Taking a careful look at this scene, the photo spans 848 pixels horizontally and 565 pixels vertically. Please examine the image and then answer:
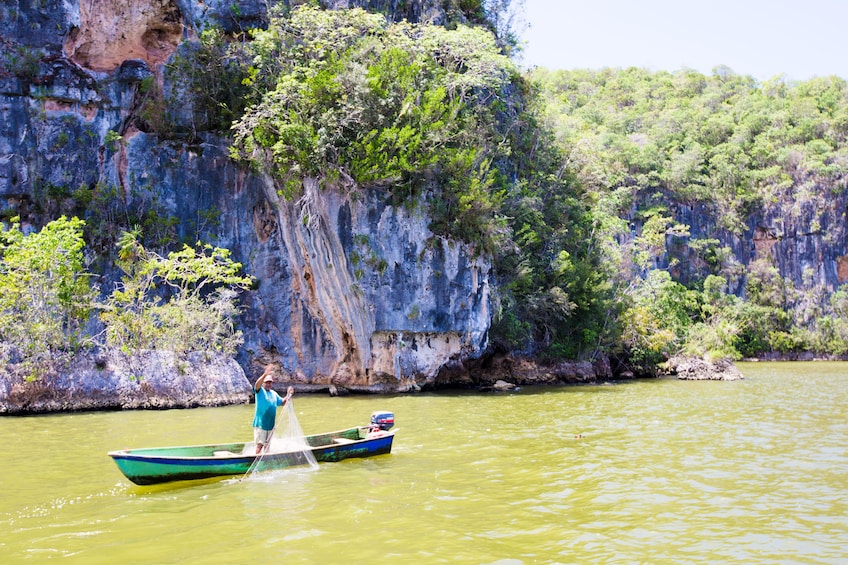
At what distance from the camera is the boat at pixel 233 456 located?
28.9ft

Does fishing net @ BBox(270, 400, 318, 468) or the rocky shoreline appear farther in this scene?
the rocky shoreline

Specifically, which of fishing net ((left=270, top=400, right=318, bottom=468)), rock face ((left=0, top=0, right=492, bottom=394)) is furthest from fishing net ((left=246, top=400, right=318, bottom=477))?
rock face ((left=0, top=0, right=492, bottom=394))

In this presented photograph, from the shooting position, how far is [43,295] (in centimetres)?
1777

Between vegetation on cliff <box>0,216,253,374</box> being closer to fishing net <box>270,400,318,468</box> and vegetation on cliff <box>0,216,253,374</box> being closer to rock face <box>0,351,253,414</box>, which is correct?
rock face <box>0,351,253,414</box>

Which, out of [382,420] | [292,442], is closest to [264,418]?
[292,442]

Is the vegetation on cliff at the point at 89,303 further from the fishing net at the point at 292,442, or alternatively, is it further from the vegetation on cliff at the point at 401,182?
the fishing net at the point at 292,442

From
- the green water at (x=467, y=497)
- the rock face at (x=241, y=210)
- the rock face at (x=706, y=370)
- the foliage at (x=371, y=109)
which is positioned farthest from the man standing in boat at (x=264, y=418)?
the rock face at (x=706, y=370)

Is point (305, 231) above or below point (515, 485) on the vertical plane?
above

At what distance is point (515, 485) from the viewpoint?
9.25 meters

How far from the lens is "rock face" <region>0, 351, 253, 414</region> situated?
657 inches

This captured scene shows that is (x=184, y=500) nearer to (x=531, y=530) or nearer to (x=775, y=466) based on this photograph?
(x=531, y=530)

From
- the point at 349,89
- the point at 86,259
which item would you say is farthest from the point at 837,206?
the point at 86,259

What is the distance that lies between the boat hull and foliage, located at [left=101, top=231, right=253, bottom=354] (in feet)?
29.5

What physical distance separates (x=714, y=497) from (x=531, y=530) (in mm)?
2872
